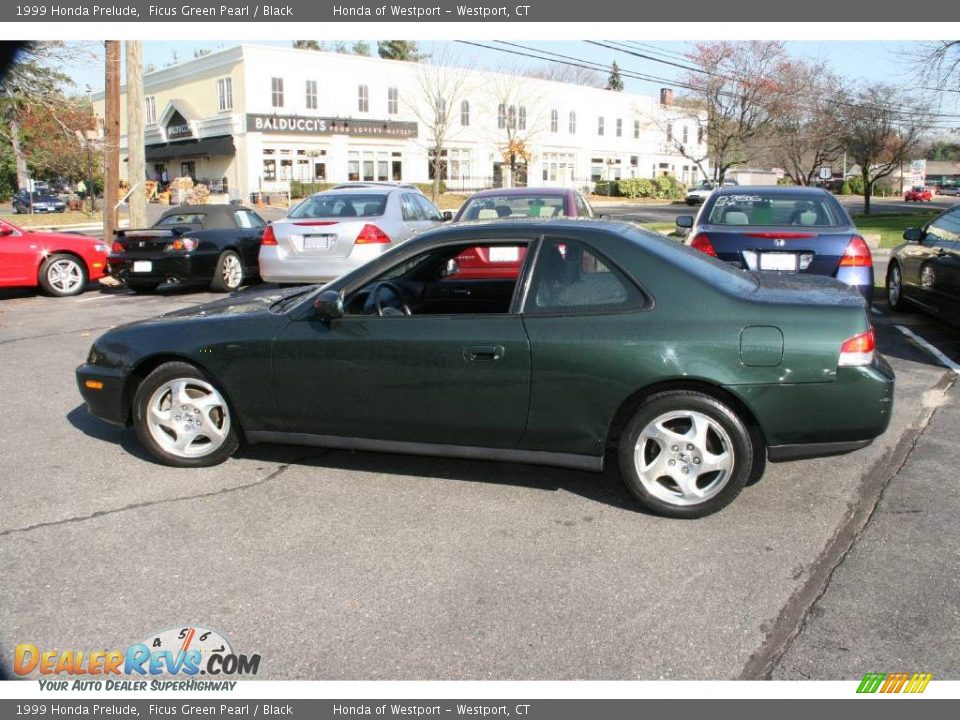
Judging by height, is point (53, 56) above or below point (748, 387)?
above

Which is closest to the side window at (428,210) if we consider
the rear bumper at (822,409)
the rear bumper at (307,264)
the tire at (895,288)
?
the rear bumper at (307,264)

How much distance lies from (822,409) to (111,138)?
15837mm

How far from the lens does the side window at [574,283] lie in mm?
4258

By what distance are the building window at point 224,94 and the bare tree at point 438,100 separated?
11.0 metres

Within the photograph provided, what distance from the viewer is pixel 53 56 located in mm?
16234

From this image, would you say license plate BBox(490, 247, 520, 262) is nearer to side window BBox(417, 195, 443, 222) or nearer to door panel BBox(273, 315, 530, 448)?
door panel BBox(273, 315, 530, 448)

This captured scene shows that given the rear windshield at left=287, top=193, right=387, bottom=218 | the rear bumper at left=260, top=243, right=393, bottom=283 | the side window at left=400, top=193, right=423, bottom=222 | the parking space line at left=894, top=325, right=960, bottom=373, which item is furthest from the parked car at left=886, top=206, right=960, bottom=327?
the rear windshield at left=287, top=193, right=387, bottom=218

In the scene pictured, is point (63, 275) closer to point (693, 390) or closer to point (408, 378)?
point (408, 378)

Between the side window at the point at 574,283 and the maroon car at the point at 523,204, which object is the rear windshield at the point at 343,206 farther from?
the side window at the point at 574,283

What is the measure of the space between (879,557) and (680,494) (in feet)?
3.11

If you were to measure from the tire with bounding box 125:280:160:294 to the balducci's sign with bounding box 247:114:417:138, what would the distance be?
1417 inches

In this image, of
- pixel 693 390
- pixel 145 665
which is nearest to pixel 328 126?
pixel 693 390
